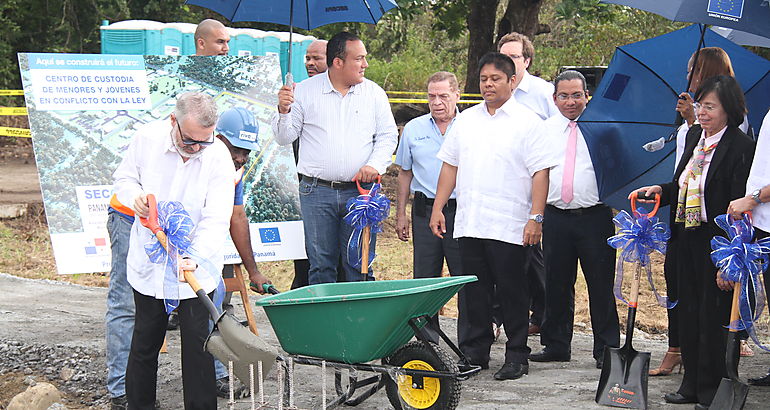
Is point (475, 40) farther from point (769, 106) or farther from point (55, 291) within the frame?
point (769, 106)

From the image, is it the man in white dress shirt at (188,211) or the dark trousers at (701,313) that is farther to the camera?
the dark trousers at (701,313)

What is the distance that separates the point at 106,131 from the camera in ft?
20.4

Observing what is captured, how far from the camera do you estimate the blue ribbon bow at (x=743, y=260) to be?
432cm

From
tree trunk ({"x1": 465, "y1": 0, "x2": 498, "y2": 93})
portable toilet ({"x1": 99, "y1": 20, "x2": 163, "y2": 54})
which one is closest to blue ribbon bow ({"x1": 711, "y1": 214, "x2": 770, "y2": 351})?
tree trunk ({"x1": 465, "y1": 0, "x2": 498, "y2": 93})

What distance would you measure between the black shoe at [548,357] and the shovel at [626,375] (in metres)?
0.95

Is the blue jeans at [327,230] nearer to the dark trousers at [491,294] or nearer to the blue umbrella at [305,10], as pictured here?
the dark trousers at [491,294]

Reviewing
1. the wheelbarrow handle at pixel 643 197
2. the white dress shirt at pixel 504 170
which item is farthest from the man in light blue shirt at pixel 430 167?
the wheelbarrow handle at pixel 643 197

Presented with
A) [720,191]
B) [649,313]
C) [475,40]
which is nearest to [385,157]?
[720,191]

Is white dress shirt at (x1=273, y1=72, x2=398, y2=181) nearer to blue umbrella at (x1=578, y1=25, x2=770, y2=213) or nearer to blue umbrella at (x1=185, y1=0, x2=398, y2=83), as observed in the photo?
blue umbrella at (x1=185, y1=0, x2=398, y2=83)

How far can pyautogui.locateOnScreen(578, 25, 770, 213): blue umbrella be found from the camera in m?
5.50

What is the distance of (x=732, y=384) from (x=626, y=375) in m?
0.56

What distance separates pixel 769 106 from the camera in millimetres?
5309

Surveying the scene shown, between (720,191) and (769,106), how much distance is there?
3.19 ft

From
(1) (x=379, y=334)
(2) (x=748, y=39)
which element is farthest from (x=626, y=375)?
(2) (x=748, y=39)
